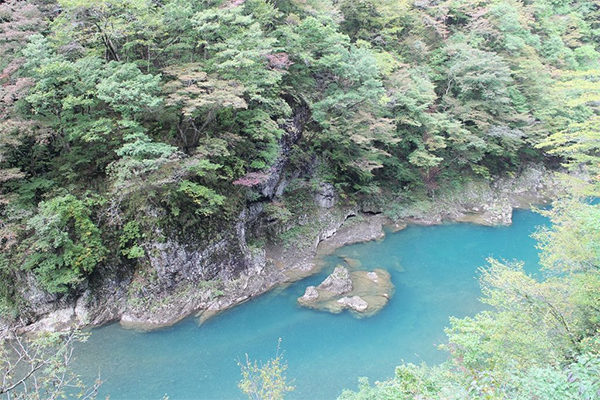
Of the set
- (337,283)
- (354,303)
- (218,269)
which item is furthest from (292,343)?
(218,269)

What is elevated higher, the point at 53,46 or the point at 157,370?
the point at 53,46

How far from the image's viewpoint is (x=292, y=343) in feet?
30.7

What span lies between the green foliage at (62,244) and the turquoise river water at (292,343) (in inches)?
70.3

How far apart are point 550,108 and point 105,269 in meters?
23.9

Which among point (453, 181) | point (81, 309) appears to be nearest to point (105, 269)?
point (81, 309)

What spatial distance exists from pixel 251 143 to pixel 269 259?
14.3 feet

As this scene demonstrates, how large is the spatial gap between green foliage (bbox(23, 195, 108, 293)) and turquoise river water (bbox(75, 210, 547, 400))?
1.79m

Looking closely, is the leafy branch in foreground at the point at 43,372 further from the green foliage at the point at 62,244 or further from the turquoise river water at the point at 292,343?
the green foliage at the point at 62,244

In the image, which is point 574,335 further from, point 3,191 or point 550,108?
point 550,108

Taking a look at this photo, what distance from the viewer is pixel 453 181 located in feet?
63.0

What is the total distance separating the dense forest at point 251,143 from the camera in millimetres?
6141

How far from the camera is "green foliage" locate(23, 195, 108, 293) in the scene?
8.81 metres

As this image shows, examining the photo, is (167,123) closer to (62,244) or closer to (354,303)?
(62,244)

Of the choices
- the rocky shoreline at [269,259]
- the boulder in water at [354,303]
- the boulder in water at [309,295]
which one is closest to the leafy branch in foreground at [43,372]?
the rocky shoreline at [269,259]
